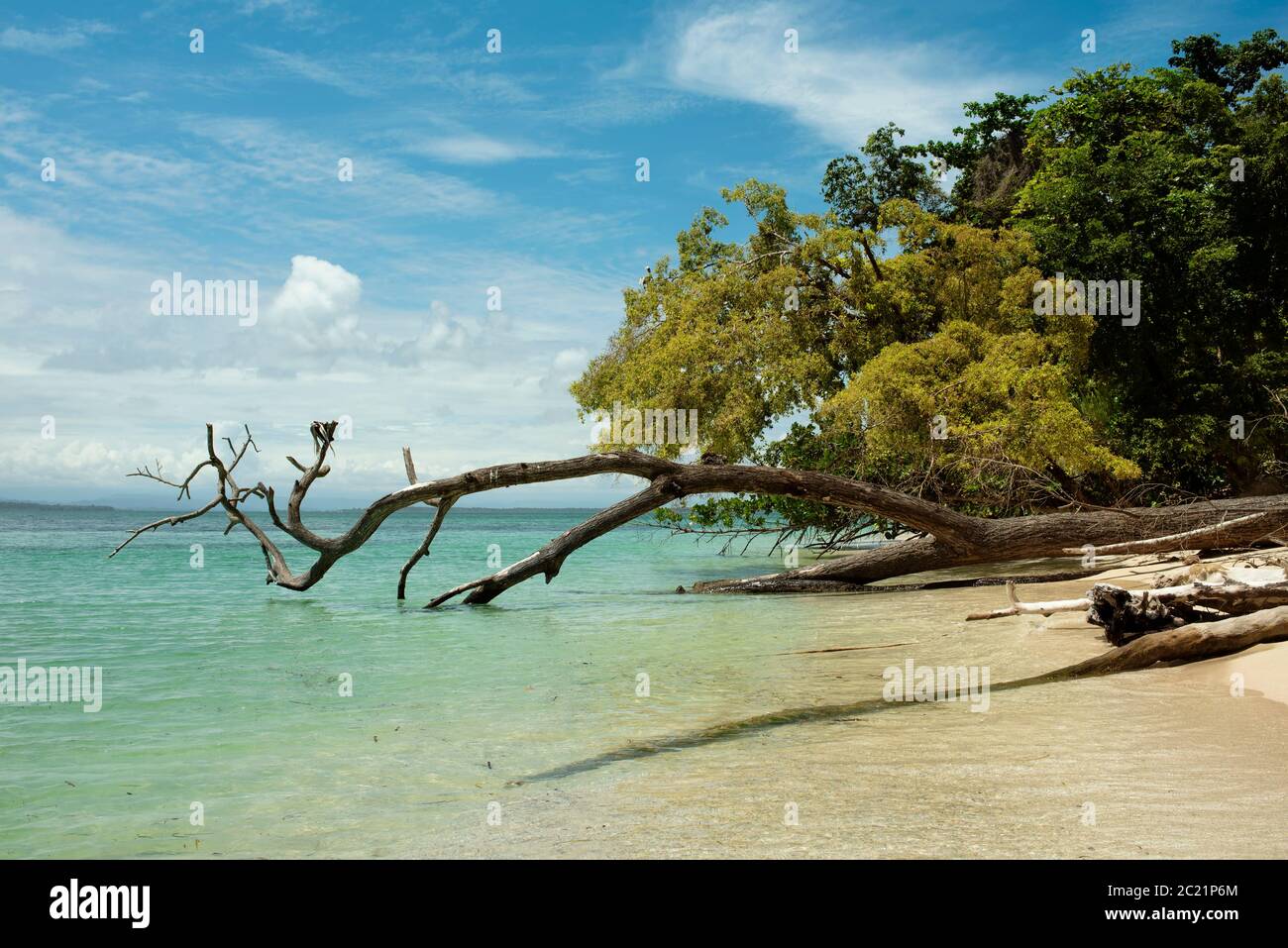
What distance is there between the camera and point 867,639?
11.2 metres

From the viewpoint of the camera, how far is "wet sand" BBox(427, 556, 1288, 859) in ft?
14.0

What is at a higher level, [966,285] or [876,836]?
[966,285]

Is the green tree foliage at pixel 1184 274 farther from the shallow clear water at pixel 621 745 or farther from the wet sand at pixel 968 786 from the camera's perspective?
the wet sand at pixel 968 786

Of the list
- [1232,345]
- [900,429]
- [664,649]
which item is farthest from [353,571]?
[1232,345]

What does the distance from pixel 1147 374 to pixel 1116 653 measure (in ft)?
44.2

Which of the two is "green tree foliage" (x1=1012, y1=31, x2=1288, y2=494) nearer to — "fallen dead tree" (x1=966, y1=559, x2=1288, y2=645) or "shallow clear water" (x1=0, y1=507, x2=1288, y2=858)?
"shallow clear water" (x1=0, y1=507, x2=1288, y2=858)

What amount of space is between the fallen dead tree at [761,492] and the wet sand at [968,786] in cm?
495

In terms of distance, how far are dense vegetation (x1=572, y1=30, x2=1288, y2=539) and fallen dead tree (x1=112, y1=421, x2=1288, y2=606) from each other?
1.48m

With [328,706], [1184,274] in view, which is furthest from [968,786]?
[1184,274]

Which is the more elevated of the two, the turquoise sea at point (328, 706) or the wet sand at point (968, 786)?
the wet sand at point (968, 786)

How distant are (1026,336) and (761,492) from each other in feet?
23.1

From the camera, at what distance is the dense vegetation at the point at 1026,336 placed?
17578mm

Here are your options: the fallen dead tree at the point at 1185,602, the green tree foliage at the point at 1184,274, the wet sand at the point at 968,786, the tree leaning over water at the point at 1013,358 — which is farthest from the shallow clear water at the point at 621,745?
the green tree foliage at the point at 1184,274
